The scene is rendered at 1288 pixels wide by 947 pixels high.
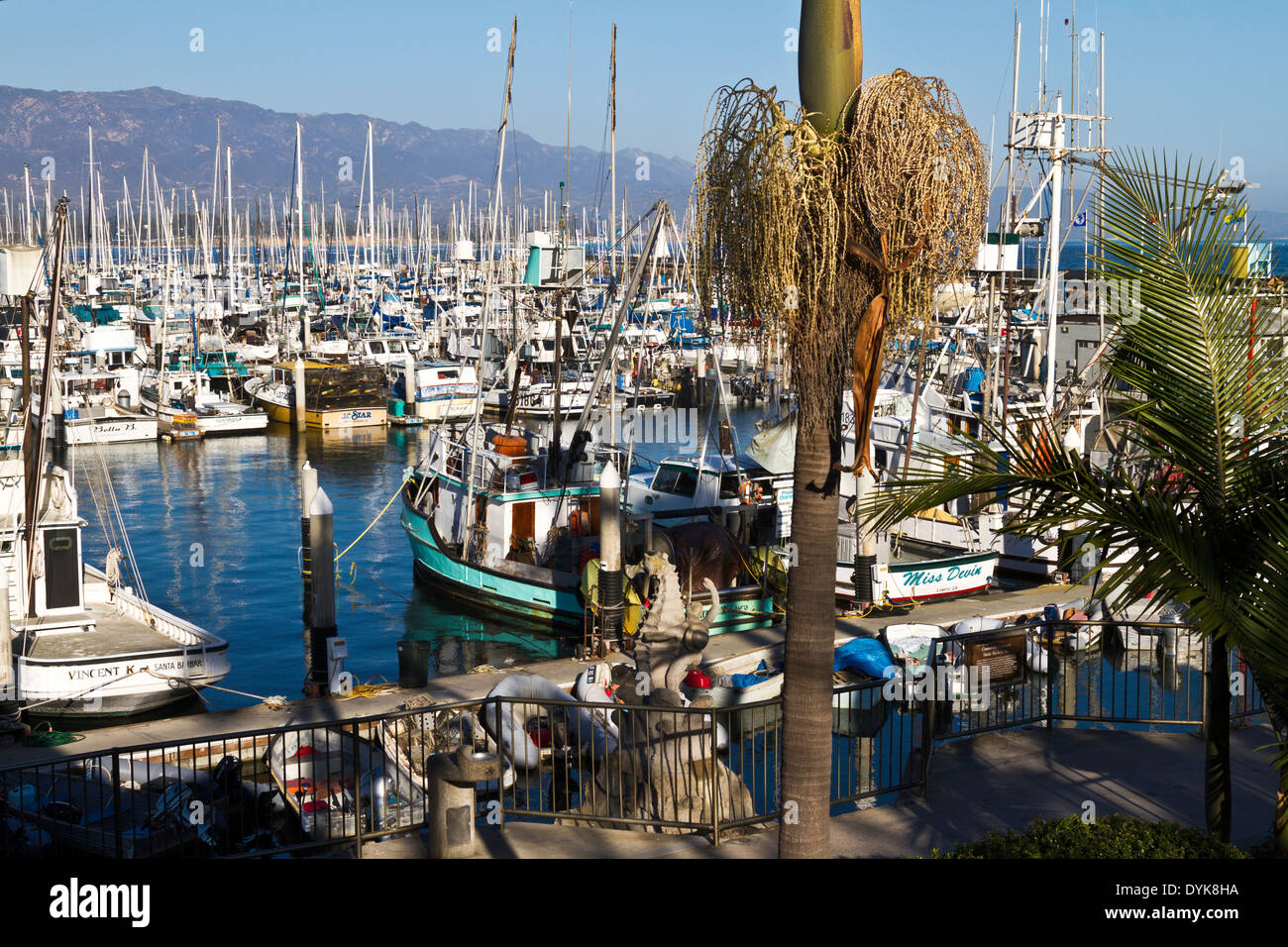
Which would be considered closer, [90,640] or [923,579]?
[90,640]

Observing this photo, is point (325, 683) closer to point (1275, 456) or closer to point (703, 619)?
point (703, 619)

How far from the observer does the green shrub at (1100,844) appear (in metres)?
7.00

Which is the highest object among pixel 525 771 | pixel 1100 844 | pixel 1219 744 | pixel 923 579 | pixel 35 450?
pixel 35 450

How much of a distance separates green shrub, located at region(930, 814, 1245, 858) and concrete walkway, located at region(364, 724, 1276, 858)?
2.12 meters

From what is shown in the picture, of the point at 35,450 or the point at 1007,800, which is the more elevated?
Answer: the point at 35,450

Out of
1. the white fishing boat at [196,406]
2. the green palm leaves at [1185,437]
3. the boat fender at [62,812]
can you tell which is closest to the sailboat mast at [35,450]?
the boat fender at [62,812]

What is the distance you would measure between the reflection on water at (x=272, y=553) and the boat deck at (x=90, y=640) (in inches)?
108

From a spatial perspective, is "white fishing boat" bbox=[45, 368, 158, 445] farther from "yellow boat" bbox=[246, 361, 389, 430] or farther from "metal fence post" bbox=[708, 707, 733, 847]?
"metal fence post" bbox=[708, 707, 733, 847]

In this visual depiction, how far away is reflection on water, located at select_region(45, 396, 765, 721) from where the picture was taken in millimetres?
26094

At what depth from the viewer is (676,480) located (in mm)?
27969

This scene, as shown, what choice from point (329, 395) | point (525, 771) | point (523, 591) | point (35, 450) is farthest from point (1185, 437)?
point (329, 395)

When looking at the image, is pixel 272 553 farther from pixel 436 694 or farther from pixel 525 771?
pixel 525 771

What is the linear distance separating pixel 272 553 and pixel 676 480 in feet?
44.1

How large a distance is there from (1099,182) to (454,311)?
2987 inches
